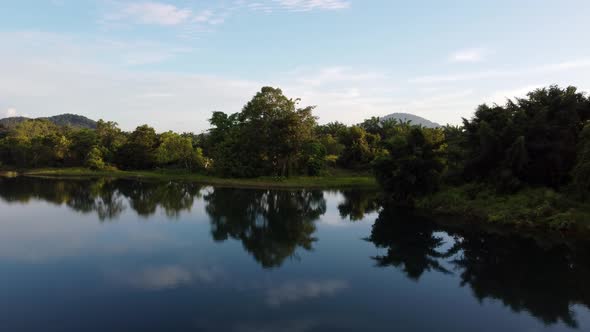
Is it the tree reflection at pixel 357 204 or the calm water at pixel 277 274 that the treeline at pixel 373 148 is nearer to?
the tree reflection at pixel 357 204

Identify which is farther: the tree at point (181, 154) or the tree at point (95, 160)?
the tree at point (95, 160)

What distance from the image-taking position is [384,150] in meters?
37.6

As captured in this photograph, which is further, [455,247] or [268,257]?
[455,247]

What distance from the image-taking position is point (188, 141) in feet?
186

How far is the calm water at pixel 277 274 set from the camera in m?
10.8

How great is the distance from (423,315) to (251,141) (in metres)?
40.5

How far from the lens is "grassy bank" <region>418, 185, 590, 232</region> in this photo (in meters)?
21.1

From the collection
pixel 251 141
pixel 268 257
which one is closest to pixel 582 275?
pixel 268 257

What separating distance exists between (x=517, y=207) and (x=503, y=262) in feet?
27.6

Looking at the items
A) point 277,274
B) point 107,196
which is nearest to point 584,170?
point 277,274

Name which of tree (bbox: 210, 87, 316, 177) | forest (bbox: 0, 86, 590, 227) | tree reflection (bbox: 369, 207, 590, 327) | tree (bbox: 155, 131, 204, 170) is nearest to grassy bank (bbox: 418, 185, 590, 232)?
forest (bbox: 0, 86, 590, 227)

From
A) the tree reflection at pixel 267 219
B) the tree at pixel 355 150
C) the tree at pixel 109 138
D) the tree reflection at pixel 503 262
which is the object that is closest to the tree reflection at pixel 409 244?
the tree reflection at pixel 503 262

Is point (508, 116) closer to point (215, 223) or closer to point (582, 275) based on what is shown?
point (582, 275)

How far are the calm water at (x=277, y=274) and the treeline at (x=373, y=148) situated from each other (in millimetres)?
5213
